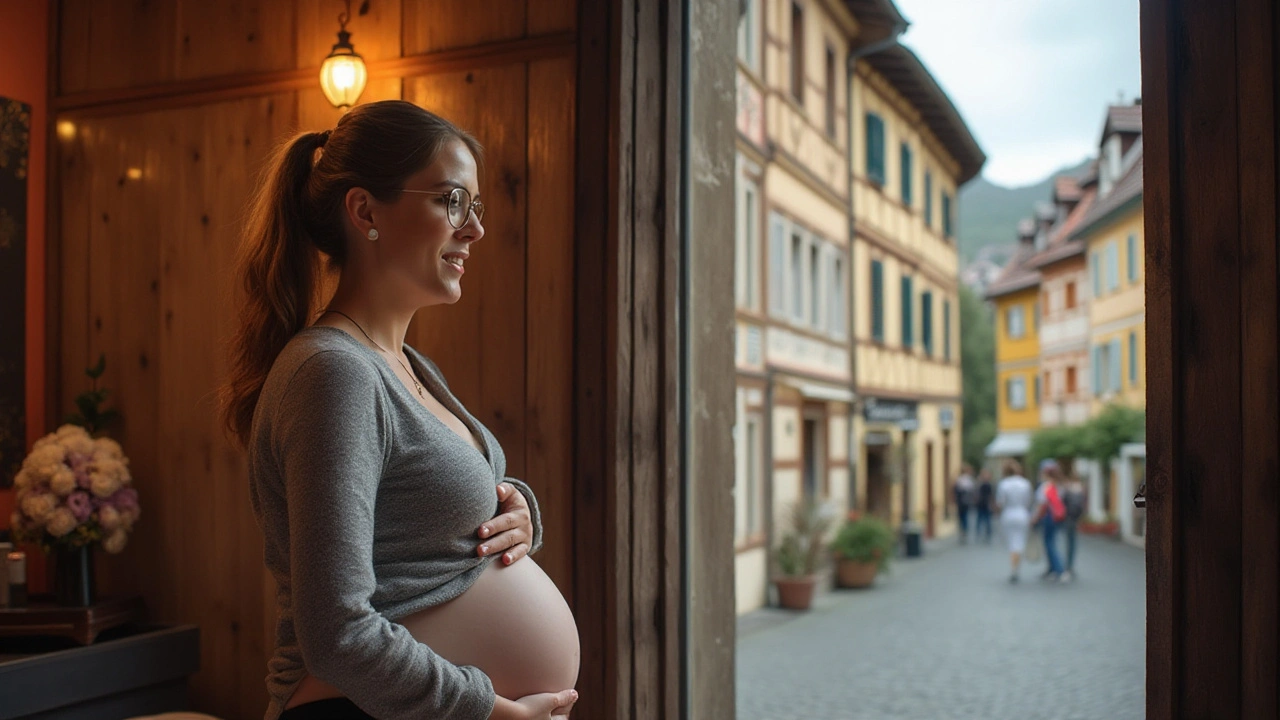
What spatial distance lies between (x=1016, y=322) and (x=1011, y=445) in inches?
117

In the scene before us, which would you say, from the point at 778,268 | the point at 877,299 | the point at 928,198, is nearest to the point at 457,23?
the point at 778,268

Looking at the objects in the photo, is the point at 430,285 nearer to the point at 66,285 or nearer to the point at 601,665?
the point at 601,665

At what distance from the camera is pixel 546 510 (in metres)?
2.45

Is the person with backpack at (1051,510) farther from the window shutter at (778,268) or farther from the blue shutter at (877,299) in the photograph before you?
the blue shutter at (877,299)

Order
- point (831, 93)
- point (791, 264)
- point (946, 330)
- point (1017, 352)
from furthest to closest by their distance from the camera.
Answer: point (1017, 352), point (946, 330), point (831, 93), point (791, 264)

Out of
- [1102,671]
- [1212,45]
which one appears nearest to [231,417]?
[1212,45]

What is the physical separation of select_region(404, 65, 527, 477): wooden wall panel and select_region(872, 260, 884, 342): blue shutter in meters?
13.5

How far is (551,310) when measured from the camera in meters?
2.47

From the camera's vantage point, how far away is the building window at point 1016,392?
27453 millimetres

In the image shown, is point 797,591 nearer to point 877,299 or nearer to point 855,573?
point 855,573

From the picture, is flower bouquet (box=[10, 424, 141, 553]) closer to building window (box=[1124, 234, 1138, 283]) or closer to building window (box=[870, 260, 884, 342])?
building window (box=[1124, 234, 1138, 283])

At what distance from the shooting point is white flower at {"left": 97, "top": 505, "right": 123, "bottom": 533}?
2768 millimetres

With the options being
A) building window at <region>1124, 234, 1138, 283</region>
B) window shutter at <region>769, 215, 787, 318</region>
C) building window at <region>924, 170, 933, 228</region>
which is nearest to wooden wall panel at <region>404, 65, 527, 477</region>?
building window at <region>1124, 234, 1138, 283</region>

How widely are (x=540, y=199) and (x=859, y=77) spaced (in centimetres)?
1270
